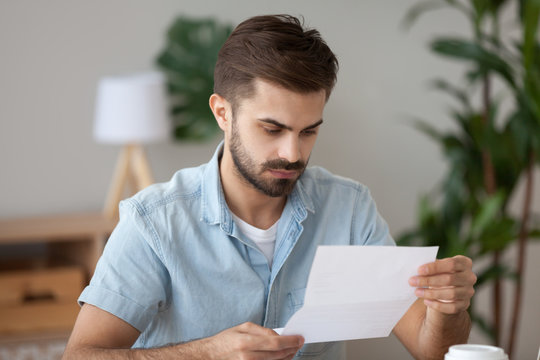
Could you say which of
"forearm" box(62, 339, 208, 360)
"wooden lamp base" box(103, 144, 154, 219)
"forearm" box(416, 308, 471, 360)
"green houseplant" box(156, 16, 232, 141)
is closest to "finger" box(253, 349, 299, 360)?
"forearm" box(62, 339, 208, 360)

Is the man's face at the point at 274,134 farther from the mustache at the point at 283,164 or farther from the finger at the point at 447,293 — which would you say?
the finger at the point at 447,293

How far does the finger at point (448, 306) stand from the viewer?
1.30 meters

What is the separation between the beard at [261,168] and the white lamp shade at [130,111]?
1370mm

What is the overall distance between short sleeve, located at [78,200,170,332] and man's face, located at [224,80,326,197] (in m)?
0.25

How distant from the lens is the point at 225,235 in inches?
58.2

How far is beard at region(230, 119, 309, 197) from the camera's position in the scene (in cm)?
144

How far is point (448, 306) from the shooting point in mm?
1299

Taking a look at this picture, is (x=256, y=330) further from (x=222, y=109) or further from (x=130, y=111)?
(x=130, y=111)

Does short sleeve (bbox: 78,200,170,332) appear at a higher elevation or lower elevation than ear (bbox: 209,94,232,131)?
lower

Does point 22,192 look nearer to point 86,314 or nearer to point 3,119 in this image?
point 3,119

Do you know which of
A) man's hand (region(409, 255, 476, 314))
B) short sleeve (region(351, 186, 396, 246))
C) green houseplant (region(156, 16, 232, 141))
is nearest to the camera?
man's hand (region(409, 255, 476, 314))

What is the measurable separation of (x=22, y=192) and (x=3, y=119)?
313 millimetres

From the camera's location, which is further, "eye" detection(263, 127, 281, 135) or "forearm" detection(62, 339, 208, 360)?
"eye" detection(263, 127, 281, 135)

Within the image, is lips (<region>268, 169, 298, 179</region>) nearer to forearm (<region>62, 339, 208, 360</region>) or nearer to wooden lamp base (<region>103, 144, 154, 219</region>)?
forearm (<region>62, 339, 208, 360</region>)
